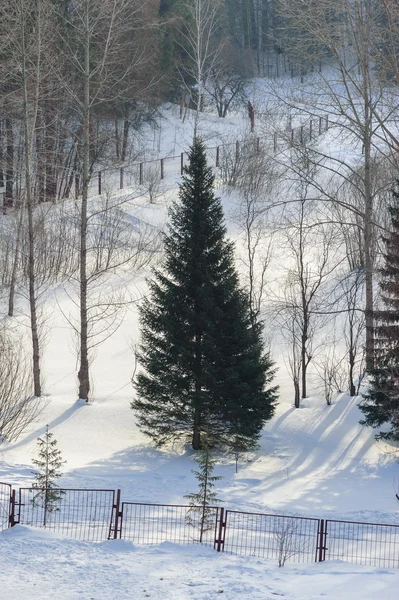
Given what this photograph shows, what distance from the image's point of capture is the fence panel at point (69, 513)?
12320mm

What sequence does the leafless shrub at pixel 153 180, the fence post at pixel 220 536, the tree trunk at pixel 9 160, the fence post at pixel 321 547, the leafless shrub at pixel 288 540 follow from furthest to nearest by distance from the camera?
1. the leafless shrub at pixel 153 180
2. the tree trunk at pixel 9 160
3. the fence post at pixel 220 536
4. the leafless shrub at pixel 288 540
5. the fence post at pixel 321 547

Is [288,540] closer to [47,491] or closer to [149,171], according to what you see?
[47,491]

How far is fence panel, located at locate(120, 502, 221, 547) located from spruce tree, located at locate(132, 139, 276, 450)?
3829 mm

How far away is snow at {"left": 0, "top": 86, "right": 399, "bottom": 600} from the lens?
9.86 metres

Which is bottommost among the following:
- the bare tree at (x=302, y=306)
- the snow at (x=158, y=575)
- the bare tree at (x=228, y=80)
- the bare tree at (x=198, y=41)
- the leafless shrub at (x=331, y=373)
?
the snow at (x=158, y=575)

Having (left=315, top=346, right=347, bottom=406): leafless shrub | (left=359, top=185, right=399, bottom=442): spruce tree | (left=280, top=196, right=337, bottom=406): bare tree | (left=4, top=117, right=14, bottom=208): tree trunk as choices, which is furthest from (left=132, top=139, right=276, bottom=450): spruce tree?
(left=4, top=117, right=14, bottom=208): tree trunk

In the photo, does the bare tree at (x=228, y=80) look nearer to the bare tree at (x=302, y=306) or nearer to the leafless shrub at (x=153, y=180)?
the leafless shrub at (x=153, y=180)

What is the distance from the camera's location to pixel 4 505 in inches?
518

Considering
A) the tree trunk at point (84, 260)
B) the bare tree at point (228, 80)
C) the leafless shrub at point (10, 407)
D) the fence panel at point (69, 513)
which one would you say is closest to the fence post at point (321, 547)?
the fence panel at point (69, 513)

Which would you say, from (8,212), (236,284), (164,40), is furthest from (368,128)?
(164,40)

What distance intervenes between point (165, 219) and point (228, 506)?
21791 mm

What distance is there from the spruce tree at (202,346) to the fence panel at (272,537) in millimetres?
3811

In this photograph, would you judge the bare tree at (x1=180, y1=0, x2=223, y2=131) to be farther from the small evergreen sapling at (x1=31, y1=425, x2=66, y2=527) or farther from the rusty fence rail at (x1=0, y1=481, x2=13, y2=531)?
the small evergreen sapling at (x1=31, y1=425, x2=66, y2=527)

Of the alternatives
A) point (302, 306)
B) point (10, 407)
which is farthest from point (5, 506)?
point (302, 306)
